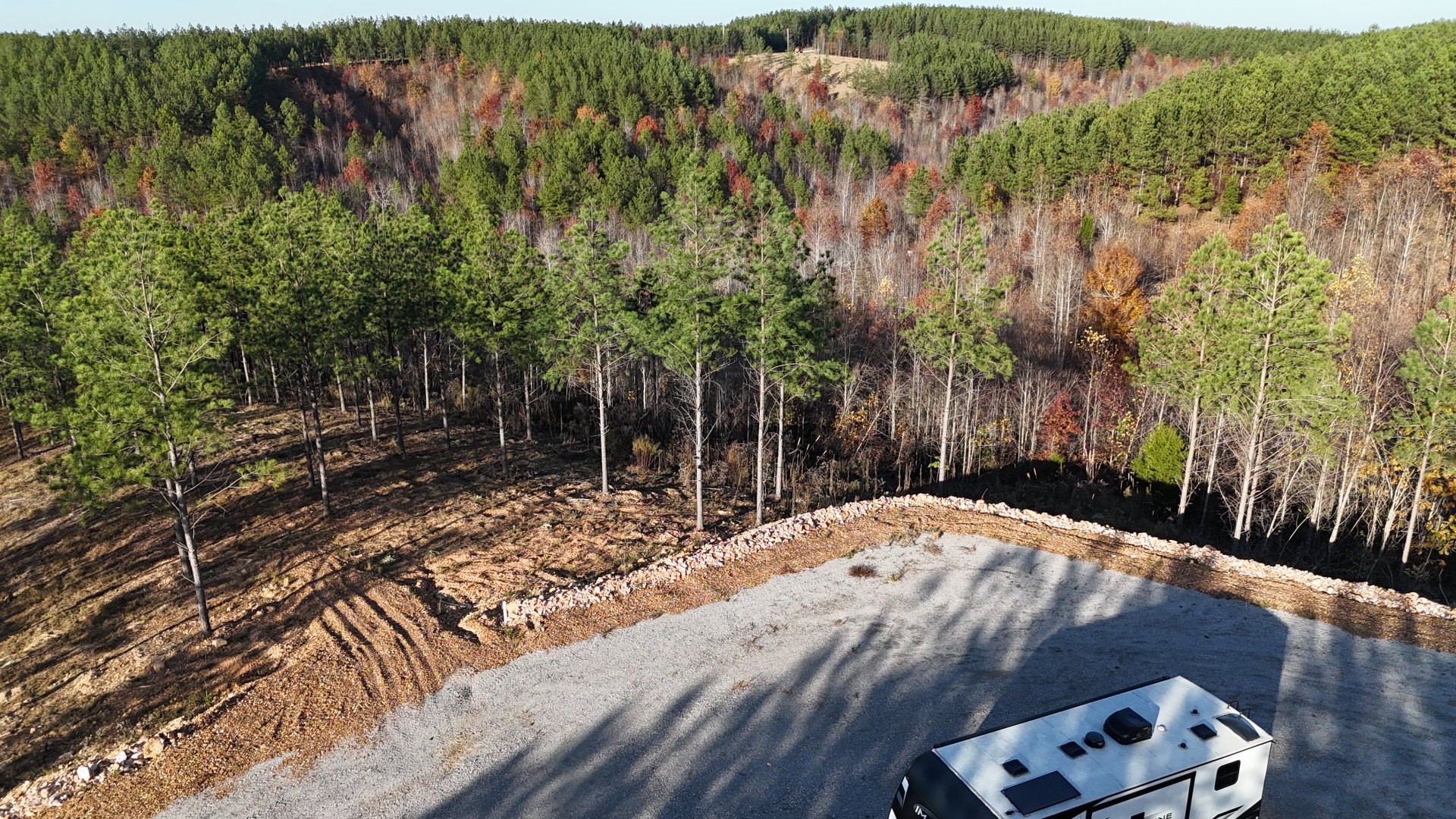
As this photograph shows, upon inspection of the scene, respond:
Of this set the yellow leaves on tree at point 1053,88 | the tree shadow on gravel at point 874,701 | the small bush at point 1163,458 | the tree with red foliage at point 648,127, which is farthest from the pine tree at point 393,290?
the yellow leaves on tree at point 1053,88

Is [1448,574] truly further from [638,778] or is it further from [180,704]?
[180,704]

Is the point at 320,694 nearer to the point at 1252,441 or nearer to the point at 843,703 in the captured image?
the point at 843,703

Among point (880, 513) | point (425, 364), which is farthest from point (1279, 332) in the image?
point (425, 364)

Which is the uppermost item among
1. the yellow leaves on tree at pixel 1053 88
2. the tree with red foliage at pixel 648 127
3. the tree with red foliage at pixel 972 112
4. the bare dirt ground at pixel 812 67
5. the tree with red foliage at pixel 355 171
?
the bare dirt ground at pixel 812 67

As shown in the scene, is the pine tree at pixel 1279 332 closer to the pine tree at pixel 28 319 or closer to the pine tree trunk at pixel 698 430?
the pine tree trunk at pixel 698 430

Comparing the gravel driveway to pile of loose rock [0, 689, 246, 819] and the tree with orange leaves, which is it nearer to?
pile of loose rock [0, 689, 246, 819]
